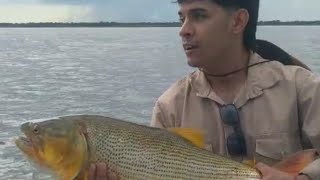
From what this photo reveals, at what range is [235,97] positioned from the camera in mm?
5578

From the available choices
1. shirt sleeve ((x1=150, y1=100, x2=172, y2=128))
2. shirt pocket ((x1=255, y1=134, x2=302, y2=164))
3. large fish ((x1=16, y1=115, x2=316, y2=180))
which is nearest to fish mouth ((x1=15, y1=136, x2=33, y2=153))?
large fish ((x1=16, y1=115, x2=316, y2=180))

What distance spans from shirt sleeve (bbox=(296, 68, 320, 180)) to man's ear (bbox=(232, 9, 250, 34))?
59 cm

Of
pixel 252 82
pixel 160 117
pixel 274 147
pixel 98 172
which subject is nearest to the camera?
pixel 98 172

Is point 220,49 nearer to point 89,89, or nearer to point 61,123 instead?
point 61,123

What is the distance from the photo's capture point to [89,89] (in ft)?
127

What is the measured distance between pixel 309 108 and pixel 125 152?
152 centimetres

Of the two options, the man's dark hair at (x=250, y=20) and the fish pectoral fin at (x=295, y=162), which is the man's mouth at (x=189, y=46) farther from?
the fish pectoral fin at (x=295, y=162)

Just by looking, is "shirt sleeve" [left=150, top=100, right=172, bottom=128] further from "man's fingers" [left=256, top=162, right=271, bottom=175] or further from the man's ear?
"man's fingers" [left=256, top=162, right=271, bottom=175]

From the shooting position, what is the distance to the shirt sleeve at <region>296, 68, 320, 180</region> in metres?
5.44

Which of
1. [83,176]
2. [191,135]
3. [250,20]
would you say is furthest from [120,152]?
[250,20]

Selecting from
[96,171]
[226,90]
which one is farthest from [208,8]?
[96,171]

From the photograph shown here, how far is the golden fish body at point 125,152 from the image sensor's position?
15.2 ft

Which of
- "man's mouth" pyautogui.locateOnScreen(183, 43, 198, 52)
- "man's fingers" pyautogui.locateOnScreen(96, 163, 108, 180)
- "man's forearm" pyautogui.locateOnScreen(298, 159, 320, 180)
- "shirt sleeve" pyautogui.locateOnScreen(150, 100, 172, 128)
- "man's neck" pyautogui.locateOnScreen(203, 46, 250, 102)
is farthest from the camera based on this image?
"shirt sleeve" pyautogui.locateOnScreen(150, 100, 172, 128)

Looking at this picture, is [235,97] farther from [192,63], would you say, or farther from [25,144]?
[25,144]
